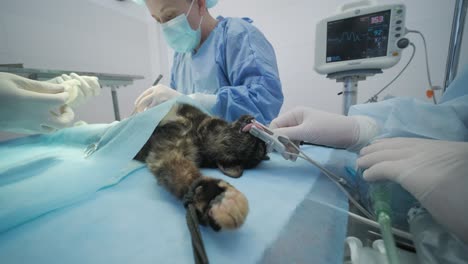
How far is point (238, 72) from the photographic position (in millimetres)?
1033

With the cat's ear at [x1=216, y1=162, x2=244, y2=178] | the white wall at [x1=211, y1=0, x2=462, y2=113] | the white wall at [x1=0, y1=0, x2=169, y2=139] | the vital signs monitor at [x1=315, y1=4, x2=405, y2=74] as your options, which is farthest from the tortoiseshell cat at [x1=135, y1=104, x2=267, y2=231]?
the white wall at [x1=211, y1=0, x2=462, y2=113]

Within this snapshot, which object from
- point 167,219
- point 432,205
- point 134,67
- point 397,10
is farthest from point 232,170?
point 134,67

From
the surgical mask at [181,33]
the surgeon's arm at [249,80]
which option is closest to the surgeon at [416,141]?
the surgeon's arm at [249,80]

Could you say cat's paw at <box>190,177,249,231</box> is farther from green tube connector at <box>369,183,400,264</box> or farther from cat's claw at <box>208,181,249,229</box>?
green tube connector at <box>369,183,400,264</box>

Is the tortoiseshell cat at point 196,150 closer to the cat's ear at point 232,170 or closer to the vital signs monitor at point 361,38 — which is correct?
the cat's ear at point 232,170

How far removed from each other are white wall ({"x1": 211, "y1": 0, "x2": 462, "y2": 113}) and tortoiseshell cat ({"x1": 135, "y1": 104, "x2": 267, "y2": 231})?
1.47m

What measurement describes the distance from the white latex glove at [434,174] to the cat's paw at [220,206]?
0.89 ft

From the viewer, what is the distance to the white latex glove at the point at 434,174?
0.28 meters

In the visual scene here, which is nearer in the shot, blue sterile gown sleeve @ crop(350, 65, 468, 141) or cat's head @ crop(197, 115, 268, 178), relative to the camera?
blue sterile gown sleeve @ crop(350, 65, 468, 141)

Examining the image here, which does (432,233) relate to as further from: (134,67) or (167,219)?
(134,67)

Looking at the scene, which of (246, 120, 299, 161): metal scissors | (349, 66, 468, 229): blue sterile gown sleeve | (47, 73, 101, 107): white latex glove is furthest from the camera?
(47, 73, 101, 107): white latex glove

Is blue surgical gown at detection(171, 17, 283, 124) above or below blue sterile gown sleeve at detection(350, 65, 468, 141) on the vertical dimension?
above

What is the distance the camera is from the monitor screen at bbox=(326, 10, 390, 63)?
109cm

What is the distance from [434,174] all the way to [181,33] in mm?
1287
